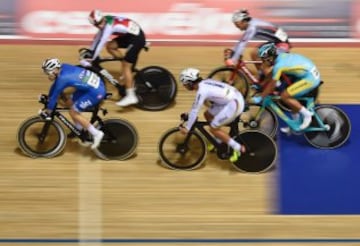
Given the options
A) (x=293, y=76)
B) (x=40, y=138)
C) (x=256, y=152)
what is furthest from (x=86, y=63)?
(x=293, y=76)

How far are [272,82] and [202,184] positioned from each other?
1455 mm

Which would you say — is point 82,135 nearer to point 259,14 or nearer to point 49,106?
point 49,106

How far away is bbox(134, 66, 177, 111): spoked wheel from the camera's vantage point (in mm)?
10656

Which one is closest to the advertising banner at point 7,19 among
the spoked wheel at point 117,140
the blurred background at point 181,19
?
the blurred background at point 181,19

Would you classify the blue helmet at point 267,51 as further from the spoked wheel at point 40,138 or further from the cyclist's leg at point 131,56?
the spoked wheel at point 40,138

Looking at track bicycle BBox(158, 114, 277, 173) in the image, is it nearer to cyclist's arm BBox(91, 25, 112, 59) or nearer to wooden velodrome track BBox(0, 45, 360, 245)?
wooden velodrome track BBox(0, 45, 360, 245)

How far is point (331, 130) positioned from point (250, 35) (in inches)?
63.3

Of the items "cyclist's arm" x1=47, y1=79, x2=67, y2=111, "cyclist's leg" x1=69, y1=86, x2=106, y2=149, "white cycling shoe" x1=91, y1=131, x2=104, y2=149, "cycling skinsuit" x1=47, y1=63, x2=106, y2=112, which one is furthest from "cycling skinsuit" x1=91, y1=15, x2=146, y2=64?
"white cycling shoe" x1=91, y1=131, x2=104, y2=149

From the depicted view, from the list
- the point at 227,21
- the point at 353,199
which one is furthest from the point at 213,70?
the point at 353,199

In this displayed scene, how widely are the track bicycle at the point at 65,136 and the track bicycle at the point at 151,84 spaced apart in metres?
0.86

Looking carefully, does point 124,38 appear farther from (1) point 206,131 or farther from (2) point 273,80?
(2) point 273,80

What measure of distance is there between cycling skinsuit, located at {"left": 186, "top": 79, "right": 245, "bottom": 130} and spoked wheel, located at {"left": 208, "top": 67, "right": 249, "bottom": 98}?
51.6 inches

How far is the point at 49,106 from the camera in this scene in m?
9.68

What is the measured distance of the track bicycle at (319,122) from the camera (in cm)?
998
